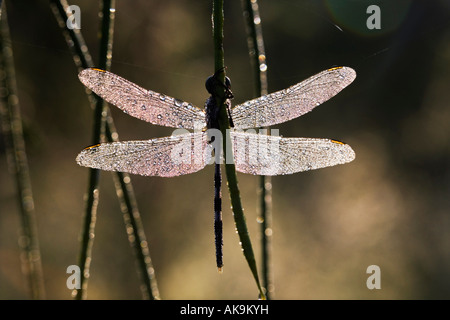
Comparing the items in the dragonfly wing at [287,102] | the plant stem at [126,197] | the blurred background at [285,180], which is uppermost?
the blurred background at [285,180]

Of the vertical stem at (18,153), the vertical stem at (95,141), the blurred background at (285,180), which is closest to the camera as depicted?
the vertical stem at (95,141)

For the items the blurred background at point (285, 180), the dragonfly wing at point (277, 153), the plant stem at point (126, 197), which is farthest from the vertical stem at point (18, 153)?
the blurred background at point (285, 180)

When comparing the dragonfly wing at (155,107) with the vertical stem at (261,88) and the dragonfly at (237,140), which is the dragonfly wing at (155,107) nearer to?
the dragonfly at (237,140)

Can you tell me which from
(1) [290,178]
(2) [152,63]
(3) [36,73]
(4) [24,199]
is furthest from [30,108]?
(4) [24,199]

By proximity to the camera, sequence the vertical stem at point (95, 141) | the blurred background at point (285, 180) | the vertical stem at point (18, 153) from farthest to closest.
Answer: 1. the blurred background at point (285, 180)
2. the vertical stem at point (18, 153)
3. the vertical stem at point (95, 141)

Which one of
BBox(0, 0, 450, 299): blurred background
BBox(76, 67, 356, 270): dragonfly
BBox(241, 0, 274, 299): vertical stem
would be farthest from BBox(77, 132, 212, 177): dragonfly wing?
BBox(0, 0, 450, 299): blurred background

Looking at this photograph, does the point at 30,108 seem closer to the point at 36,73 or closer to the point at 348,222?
the point at 36,73

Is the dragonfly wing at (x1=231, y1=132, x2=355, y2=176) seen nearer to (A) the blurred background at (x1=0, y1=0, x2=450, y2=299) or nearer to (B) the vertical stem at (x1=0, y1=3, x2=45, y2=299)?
(B) the vertical stem at (x1=0, y1=3, x2=45, y2=299)
